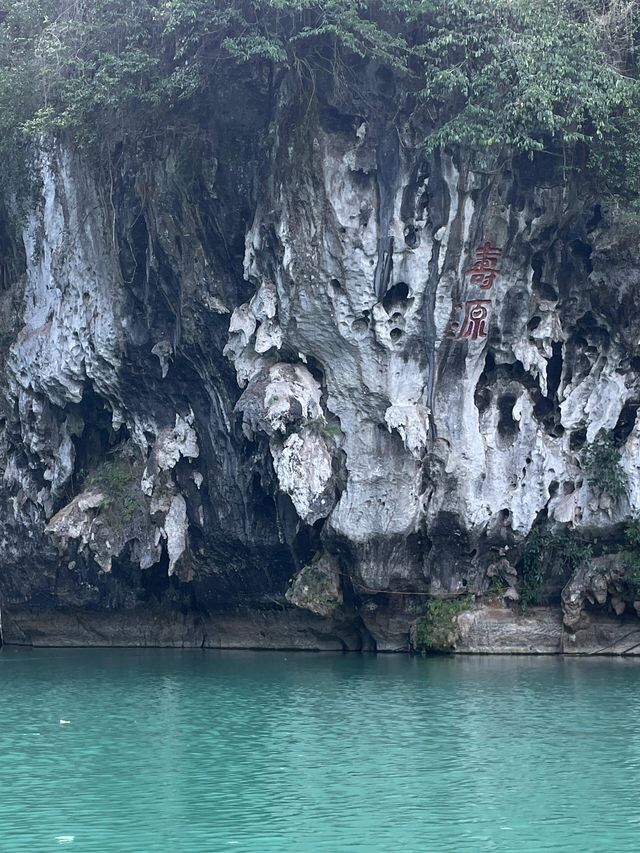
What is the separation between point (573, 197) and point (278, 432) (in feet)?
18.0

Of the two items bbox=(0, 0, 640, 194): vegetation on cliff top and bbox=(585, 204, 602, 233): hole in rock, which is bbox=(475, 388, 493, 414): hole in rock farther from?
bbox=(0, 0, 640, 194): vegetation on cliff top

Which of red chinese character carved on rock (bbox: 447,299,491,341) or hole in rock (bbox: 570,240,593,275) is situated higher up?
hole in rock (bbox: 570,240,593,275)

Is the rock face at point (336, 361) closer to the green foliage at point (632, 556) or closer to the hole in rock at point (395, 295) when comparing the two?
the hole in rock at point (395, 295)

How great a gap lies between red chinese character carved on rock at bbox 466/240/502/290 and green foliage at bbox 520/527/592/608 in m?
3.88

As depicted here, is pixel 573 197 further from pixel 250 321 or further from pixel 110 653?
pixel 110 653

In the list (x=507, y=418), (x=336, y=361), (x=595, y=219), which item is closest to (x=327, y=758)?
(x=336, y=361)

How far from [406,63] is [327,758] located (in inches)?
390

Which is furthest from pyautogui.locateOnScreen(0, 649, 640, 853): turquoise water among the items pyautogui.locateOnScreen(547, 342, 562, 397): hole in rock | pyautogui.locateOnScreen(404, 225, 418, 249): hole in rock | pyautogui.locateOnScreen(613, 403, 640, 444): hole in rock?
pyautogui.locateOnScreen(404, 225, 418, 249): hole in rock

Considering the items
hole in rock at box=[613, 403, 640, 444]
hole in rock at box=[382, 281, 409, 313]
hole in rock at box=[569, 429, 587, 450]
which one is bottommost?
hole in rock at box=[569, 429, 587, 450]

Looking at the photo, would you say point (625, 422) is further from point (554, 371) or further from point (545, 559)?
point (545, 559)

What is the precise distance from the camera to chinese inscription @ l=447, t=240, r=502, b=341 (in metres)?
17.8

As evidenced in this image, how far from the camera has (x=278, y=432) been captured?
17.8 metres

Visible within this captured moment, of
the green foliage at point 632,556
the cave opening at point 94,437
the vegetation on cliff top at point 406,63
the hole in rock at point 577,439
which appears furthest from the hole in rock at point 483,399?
the cave opening at point 94,437

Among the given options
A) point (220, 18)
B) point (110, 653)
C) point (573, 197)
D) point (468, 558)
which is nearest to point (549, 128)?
point (573, 197)
